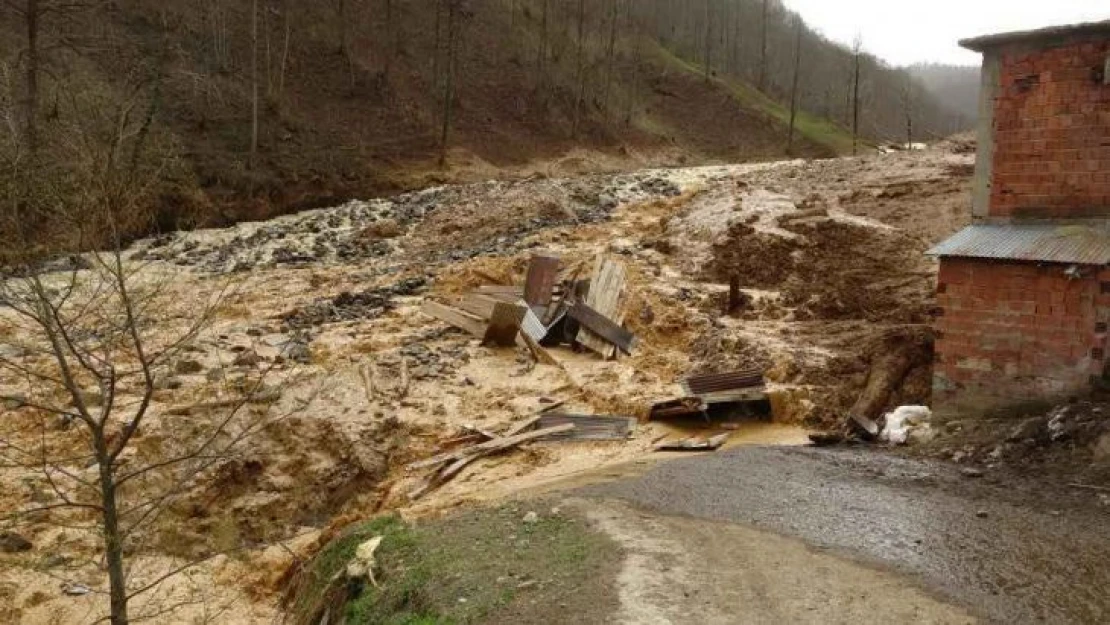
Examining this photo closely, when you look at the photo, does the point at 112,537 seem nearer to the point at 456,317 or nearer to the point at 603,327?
the point at 603,327

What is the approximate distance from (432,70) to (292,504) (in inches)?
1311

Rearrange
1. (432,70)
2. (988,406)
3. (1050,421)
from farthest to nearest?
1. (432,70)
2. (988,406)
3. (1050,421)

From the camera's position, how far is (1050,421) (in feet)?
25.0

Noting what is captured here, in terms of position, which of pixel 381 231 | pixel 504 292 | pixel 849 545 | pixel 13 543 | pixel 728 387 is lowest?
pixel 13 543

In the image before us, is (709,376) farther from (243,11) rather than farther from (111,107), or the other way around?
(243,11)

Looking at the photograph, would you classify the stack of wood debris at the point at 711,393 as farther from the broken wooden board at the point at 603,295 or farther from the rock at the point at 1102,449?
the rock at the point at 1102,449

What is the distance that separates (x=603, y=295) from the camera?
13.6 m

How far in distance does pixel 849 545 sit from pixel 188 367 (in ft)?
30.6

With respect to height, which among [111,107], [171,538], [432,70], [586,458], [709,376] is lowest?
[171,538]

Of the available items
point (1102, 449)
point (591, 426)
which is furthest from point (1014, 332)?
point (591, 426)

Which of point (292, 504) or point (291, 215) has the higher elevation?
point (291, 215)

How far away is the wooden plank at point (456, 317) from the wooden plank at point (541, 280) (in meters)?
0.95

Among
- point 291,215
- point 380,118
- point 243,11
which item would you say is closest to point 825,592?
point 291,215

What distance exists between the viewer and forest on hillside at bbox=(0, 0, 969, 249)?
1645 centimetres
